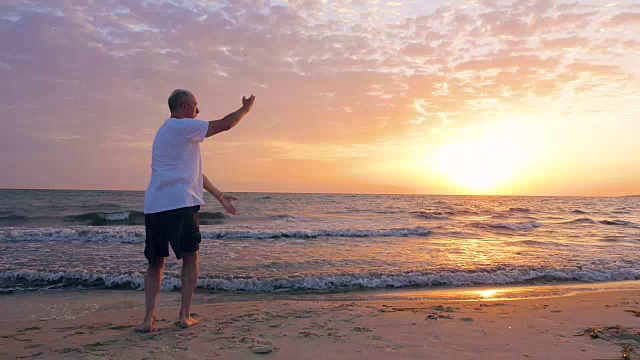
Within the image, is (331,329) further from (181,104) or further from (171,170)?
(181,104)

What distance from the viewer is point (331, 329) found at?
3729mm

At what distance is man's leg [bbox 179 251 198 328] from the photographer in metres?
3.55

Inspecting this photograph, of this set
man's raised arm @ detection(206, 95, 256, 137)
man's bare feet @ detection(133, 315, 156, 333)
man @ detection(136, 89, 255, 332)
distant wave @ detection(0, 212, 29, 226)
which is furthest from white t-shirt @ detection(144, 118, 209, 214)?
distant wave @ detection(0, 212, 29, 226)

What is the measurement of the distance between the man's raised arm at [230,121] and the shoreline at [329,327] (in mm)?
1728

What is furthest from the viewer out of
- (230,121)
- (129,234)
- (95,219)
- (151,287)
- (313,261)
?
(95,219)

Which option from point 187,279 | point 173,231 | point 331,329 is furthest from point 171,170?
point 331,329

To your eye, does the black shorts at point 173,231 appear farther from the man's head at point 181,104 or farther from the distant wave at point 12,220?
the distant wave at point 12,220

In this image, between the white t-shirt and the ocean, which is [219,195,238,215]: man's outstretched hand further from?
the ocean

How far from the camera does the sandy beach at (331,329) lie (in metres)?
3.16

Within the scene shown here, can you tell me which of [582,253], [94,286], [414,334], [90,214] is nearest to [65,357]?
[414,334]

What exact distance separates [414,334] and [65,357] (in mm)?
2854

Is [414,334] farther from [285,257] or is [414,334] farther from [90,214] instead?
[90,214]

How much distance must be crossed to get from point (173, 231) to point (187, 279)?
55 cm

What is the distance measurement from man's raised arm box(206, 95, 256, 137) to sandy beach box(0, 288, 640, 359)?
1725 millimetres
